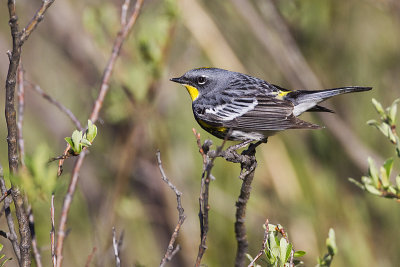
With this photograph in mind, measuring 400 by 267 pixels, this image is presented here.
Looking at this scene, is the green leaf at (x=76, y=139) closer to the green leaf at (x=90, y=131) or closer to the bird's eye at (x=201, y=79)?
the green leaf at (x=90, y=131)

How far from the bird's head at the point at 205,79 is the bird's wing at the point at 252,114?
0.21 metres

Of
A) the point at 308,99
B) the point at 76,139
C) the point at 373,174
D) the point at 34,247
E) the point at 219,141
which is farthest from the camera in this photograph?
the point at 219,141

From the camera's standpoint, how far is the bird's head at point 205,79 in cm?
401

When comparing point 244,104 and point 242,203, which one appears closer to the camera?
point 242,203

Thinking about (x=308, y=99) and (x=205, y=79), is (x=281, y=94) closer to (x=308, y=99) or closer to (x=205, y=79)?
(x=308, y=99)

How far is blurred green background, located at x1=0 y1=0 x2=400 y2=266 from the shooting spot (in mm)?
4402

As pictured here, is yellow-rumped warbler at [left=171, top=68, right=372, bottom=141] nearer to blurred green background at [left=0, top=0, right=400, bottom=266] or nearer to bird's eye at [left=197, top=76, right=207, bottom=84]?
bird's eye at [left=197, top=76, right=207, bottom=84]

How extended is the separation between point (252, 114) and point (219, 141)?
141cm

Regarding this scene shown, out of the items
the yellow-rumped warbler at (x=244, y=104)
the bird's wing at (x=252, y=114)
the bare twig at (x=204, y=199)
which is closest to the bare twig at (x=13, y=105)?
the bare twig at (x=204, y=199)

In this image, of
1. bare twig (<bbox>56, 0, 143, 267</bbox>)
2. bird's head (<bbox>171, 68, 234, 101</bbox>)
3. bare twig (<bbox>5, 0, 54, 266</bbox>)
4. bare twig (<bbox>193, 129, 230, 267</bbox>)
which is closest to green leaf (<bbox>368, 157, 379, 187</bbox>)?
bare twig (<bbox>193, 129, 230, 267</bbox>)

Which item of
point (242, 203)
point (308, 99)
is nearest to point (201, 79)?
point (308, 99)

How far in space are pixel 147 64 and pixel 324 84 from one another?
6.31 ft

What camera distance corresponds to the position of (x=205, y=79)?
406 cm

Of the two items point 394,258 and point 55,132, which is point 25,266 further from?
point 394,258
